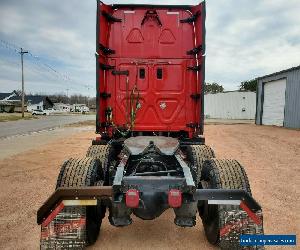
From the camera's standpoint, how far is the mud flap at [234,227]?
3127 mm

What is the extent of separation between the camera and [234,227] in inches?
126

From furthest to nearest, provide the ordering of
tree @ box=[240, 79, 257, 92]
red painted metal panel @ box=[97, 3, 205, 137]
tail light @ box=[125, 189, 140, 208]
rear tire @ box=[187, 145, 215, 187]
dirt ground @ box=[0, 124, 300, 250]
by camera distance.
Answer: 1. tree @ box=[240, 79, 257, 92]
2. red painted metal panel @ box=[97, 3, 205, 137]
3. rear tire @ box=[187, 145, 215, 187]
4. dirt ground @ box=[0, 124, 300, 250]
5. tail light @ box=[125, 189, 140, 208]

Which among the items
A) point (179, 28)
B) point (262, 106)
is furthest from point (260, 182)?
point (262, 106)

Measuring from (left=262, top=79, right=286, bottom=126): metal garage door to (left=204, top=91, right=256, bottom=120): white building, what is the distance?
13608 millimetres

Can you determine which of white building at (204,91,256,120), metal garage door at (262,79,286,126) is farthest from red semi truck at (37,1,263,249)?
white building at (204,91,256,120)

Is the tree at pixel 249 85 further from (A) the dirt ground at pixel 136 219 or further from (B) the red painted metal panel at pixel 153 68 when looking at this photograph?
(B) the red painted metal panel at pixel 153 68

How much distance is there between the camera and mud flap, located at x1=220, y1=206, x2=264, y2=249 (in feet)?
10.3

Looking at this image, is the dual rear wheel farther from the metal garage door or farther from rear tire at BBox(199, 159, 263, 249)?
the metal garage door

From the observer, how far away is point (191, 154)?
17.7ft

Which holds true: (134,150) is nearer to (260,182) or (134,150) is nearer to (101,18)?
(101,18)

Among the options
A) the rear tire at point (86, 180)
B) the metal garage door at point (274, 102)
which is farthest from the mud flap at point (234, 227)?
the metal garage door at point (274, 102)

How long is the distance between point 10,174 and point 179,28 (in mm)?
5667

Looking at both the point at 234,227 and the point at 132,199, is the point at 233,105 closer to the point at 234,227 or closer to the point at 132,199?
the point at 234,227

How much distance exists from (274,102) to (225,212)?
2590 centimetres
